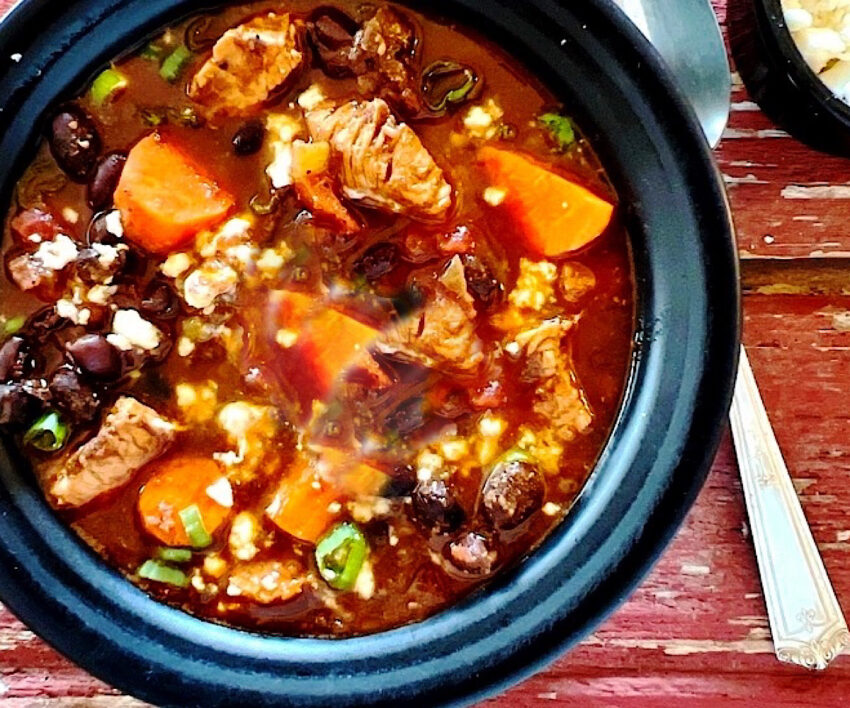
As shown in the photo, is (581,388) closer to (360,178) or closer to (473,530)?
(473,530)

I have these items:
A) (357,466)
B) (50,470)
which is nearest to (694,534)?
(357,466)

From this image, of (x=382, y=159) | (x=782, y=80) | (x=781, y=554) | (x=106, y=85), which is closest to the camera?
(x=382, y=159)

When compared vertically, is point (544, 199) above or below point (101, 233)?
below

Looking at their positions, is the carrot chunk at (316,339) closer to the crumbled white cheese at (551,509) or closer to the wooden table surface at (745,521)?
the crumbled white cheese at (551,509)

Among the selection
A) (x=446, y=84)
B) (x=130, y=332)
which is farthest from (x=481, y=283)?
(x=130, y=332)

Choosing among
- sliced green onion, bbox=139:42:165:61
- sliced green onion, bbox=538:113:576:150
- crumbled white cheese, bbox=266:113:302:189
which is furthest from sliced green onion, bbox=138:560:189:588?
sliced green onion, bbox=538:113:576:150

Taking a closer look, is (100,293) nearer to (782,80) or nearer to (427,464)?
(427,464)

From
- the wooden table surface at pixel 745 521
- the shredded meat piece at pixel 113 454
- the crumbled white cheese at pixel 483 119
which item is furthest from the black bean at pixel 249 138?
the wooden table surface at pixel 745 521
